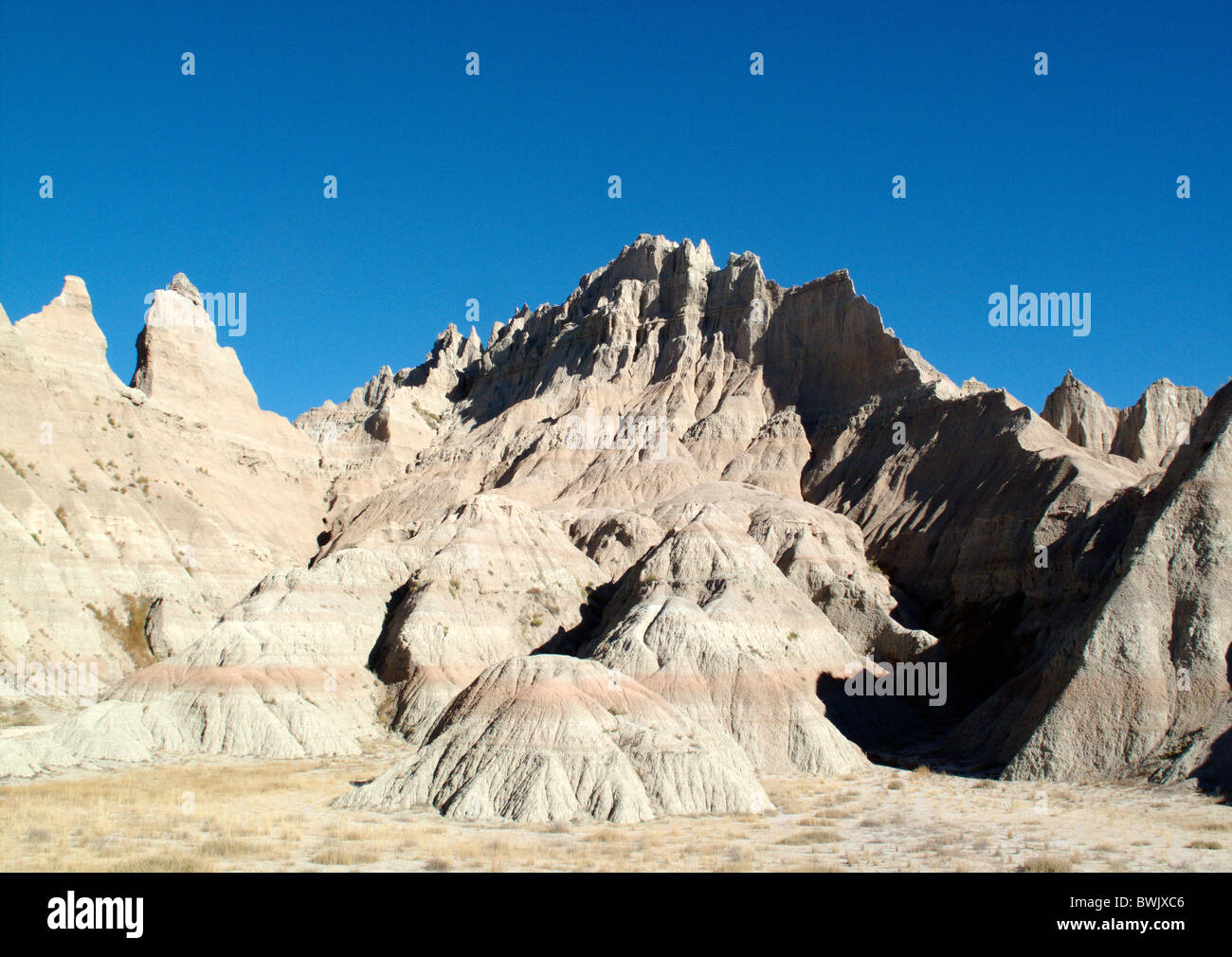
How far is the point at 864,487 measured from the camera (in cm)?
8062

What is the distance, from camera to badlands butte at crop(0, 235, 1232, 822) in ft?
106

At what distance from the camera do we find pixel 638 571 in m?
56.4

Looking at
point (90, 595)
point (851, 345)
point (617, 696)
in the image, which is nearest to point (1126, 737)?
point (617, 696)

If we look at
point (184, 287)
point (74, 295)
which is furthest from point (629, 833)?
point (184, 287)

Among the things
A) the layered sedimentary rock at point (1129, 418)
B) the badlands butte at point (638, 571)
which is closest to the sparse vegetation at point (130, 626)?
the badlands butte at point (638, 571)

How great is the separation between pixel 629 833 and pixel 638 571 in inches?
1261

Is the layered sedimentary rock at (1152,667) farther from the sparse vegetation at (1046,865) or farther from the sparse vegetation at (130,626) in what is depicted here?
the sparse vegetation at (130,626)

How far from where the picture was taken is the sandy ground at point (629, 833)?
68.0ft

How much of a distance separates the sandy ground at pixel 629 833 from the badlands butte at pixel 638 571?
6.00 feet

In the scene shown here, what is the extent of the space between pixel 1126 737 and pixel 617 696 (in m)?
16.9

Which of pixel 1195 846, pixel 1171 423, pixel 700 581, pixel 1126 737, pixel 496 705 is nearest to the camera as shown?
pixel 1195 846

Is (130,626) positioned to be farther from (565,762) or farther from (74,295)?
(565,762)

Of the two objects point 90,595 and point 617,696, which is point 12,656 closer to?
point 90,595

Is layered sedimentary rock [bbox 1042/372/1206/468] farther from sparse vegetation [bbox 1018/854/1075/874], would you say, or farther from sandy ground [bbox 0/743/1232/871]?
sparse vegetation [bbox 1018/854/1075/874]
